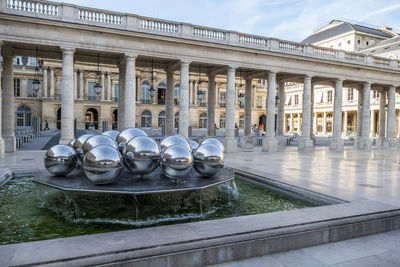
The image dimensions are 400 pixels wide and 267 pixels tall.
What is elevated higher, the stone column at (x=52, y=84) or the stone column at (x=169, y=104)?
the stone column at (x=52, y=84)

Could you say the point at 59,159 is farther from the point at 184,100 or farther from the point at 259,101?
the point at 259,101

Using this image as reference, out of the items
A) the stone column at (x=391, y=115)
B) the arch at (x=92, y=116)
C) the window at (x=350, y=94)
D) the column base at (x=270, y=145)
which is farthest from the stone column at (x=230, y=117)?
the arch at (x=92, y=116)

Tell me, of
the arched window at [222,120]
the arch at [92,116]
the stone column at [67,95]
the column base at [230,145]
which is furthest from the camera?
the arched window at [222,120]

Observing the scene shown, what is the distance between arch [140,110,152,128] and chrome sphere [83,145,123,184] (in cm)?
5982

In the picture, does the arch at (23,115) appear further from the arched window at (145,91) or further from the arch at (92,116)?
the arched window at (145,91)

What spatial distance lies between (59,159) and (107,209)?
199cm

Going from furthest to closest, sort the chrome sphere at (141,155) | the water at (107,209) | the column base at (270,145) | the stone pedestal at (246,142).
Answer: the stone pedestal at (246,142) < the column base at (270,145) < the chrome sphere at (141,155) < the water at (107,209)

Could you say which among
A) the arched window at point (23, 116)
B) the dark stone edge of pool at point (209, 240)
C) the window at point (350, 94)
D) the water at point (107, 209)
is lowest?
the water at point (107, 209)

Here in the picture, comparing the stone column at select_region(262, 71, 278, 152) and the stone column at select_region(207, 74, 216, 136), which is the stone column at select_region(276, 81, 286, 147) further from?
the stone column at select_region(207, 74, 216, 136)

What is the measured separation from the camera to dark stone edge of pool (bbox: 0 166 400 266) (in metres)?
3.94

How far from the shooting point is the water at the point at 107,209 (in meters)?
5.91

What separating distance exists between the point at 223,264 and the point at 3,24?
19.0 metres

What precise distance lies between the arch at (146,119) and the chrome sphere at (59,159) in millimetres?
58196

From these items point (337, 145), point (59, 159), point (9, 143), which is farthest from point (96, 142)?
point (337, 145)
